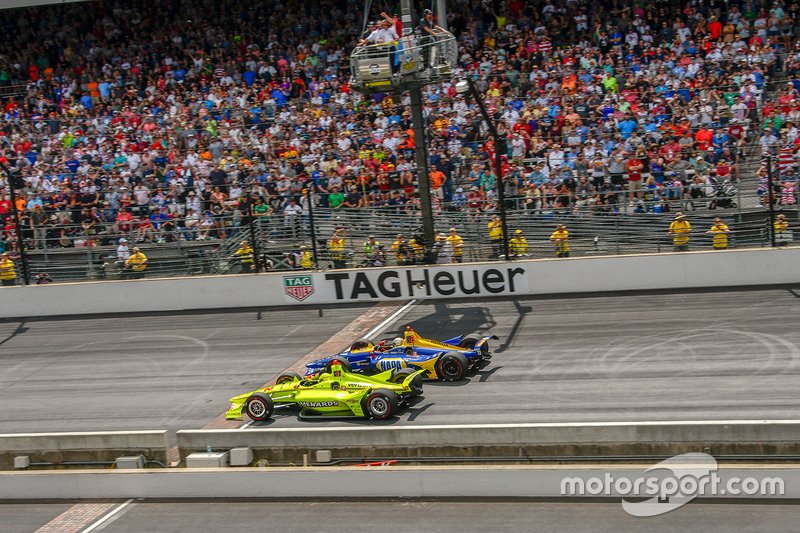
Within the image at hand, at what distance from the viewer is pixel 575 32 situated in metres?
31.5

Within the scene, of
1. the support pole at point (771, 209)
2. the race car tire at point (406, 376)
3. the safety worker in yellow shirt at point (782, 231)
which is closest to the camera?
the race car tire at point (406, 376)

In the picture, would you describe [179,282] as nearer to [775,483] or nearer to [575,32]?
[575,32]

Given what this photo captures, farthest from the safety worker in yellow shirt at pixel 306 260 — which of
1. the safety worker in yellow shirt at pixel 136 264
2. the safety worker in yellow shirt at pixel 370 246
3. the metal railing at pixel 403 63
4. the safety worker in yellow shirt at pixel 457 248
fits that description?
the metal railing at pixel 403 63

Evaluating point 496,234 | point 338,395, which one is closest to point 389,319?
point 496,234

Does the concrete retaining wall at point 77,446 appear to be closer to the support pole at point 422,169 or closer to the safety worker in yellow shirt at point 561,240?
the support pole at point 422,169

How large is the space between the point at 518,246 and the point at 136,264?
9628 mm

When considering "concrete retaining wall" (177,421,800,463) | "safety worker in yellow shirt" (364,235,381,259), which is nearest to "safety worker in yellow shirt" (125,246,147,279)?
"safety worker in yellow shirt" (364,235,381,259)

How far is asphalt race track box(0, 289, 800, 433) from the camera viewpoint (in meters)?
16.5

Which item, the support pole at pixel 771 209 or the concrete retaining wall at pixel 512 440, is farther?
the support pole at pixel 771 209

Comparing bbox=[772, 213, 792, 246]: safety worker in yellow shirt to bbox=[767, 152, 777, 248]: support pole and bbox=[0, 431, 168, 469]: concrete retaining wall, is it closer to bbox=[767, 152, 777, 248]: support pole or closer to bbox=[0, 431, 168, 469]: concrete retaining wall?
bbox=[767, 152, 777, 248]: support pole

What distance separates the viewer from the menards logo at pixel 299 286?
2467 centimetres

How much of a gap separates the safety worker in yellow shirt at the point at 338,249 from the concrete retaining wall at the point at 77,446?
31.6 ft

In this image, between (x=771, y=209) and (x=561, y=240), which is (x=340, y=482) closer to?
(x=561, y=240)

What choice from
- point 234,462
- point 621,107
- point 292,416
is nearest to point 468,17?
point 621,107
